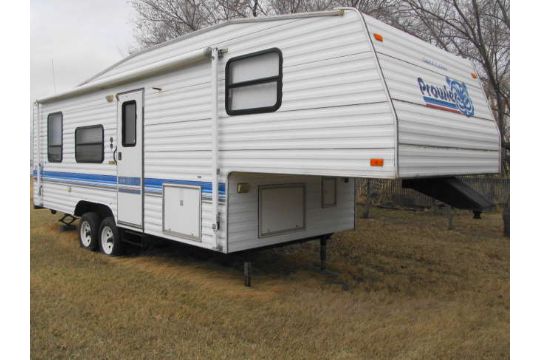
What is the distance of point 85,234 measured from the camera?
7617 mm

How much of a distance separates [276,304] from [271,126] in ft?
6.34

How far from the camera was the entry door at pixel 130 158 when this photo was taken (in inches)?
249

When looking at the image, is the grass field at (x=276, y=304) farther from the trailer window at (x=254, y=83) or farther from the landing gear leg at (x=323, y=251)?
the trailer window at (x=254, y=83)

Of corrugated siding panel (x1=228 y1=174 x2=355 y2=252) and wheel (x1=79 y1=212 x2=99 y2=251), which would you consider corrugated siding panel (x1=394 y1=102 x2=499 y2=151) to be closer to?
corrugated siding panel (x1=228 y1=174 x2=355 y2=252)

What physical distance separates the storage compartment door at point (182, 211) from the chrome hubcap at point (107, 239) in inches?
61.9

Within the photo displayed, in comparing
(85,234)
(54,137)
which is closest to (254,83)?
(85,234)

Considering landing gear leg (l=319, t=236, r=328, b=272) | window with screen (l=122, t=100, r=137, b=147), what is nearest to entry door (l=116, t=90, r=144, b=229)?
window with screen (l=122, t=100, r=137, b=147)

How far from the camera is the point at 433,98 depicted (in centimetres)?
443

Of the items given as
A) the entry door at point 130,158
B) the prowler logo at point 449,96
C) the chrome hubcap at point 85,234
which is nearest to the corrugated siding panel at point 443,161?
the prowler logo at point 449,96

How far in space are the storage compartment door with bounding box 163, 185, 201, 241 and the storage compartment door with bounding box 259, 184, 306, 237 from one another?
796 mm

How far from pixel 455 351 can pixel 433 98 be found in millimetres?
2369

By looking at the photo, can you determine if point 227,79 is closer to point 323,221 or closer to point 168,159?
point 168,159

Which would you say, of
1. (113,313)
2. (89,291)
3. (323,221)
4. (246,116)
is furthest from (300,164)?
(89,291)

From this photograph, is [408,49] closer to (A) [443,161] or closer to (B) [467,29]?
(A) [443,161]
